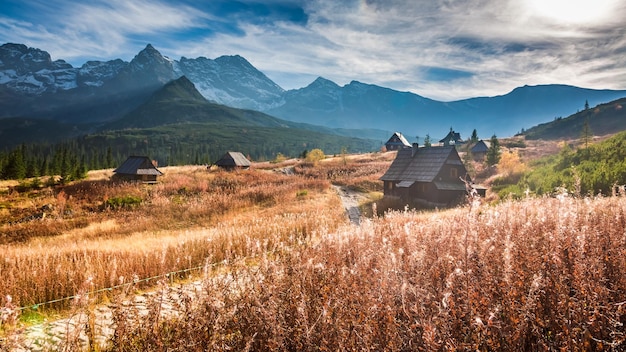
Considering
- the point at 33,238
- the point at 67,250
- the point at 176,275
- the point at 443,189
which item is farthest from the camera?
the point at 443,189

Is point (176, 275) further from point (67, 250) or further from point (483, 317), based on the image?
point (483, 317)

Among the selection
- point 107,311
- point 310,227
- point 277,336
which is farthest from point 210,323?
point 310,227

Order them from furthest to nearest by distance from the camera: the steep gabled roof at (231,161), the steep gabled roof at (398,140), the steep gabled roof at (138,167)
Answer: the steep gabled roof at (398,140) < the steep gabled roof at (231,161) < the steep gabled roof at (138,167)

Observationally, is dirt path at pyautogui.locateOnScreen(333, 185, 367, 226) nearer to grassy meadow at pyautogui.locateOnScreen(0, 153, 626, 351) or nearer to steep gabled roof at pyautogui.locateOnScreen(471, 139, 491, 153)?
grassy meadow at pyautogui.locateOnScreen(0, 153, 626, 351)

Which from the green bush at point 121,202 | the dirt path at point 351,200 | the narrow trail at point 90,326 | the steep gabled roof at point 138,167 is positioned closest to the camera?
the narrow trail at point 90,326

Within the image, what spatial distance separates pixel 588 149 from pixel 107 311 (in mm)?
34420

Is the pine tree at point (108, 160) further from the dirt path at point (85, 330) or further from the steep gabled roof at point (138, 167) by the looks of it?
the dirt path at point (85, 330)

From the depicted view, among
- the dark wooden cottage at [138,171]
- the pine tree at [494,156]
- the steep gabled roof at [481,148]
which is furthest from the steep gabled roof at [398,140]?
the dark wooden cottage at [138,171]

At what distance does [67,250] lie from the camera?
446 inches

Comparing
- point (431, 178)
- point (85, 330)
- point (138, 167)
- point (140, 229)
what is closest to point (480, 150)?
point (431, 178)

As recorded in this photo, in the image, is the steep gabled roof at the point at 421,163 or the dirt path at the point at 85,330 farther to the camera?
the steep gabled roof at the point at 421,163

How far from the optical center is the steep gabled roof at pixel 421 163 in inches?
1422

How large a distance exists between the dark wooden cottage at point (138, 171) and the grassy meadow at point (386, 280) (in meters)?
24.7

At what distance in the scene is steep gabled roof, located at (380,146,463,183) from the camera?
36125 millimetres
